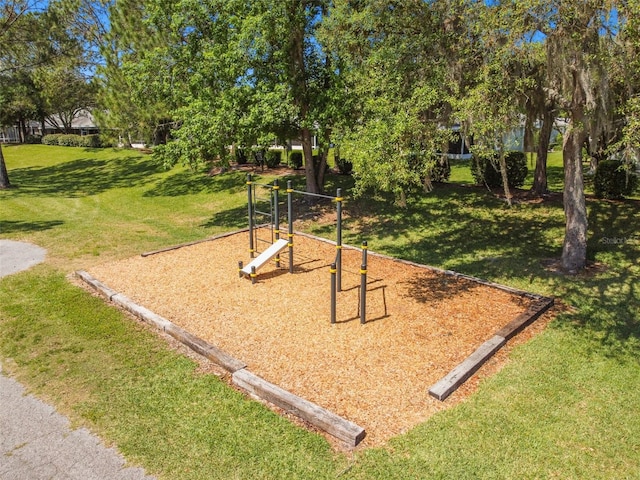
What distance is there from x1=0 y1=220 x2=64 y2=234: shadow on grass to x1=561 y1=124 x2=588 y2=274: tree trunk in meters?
13.4

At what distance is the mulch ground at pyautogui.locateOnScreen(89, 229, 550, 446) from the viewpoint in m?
4.86

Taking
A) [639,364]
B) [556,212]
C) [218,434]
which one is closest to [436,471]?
[218,434]

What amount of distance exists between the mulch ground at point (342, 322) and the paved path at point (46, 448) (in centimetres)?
181

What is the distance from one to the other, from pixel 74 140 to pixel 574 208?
126ft

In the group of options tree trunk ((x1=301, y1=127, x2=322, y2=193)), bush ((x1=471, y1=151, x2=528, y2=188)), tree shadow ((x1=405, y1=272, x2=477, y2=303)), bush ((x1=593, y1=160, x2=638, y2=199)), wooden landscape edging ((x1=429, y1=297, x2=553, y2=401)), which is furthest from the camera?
bush ((x1=471, y1=151, x2=528, y2=188))

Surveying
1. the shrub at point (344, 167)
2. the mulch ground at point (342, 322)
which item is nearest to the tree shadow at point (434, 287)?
the mulch ground at point (342, 322)

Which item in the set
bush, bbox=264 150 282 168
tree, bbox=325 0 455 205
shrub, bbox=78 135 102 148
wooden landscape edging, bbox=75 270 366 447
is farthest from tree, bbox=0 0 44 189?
wooden landscape edging, bbox=75 270 366 447

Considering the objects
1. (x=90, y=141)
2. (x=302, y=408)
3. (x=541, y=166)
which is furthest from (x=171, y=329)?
(x=90, y=141)

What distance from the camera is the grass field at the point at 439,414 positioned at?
3.89 m

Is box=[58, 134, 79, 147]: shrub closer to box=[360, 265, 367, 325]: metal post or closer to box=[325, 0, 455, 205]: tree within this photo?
box=[325, 0, 455, 205]: tree

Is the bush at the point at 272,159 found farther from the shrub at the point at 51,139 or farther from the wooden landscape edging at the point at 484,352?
the shrub at the point at 51,139

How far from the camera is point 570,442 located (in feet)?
13.4

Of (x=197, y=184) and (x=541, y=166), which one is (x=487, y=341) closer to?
(x=541, y=166)

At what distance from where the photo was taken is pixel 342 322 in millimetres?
6551
